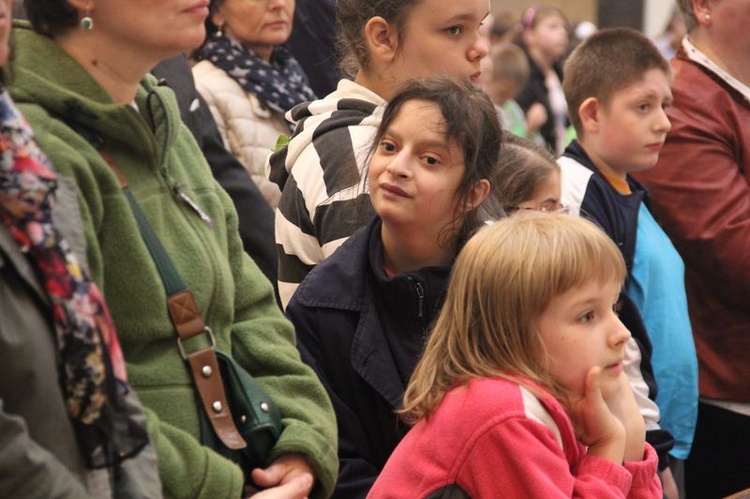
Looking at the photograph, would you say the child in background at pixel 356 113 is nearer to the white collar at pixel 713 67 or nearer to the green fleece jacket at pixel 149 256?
the green fleece jacket at pixel 149 256

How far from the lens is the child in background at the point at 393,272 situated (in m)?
2.58

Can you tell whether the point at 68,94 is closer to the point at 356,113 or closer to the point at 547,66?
the point at 356,113

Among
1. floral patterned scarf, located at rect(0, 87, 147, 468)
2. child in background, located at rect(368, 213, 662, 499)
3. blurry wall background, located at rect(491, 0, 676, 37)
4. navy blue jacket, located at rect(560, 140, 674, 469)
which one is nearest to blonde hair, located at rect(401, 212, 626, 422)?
child in background, located at rect(368, 213, 662, 499)

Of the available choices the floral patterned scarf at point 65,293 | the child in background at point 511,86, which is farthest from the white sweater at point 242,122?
the child in background at point 511,86

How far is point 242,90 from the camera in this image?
3.99 m

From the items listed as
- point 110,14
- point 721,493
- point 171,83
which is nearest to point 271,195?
point 171,83

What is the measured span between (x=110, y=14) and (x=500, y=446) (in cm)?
96

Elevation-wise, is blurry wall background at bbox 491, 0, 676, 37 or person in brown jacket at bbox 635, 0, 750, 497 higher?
person in brown jacket at bbox 635, 0, 750, 497

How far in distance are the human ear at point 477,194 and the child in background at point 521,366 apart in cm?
30

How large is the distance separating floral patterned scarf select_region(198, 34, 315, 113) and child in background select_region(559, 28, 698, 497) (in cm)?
85

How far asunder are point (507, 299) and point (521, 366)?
0.12 metres

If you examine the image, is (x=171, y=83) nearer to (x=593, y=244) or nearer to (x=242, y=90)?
(x=242, y=90)

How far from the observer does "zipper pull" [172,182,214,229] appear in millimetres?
2160

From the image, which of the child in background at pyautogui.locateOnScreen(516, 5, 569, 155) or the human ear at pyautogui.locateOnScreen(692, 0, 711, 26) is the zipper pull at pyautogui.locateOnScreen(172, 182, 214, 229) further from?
the child in background at pyautogui.locateOnScreen(516, 5, 569, 155)
